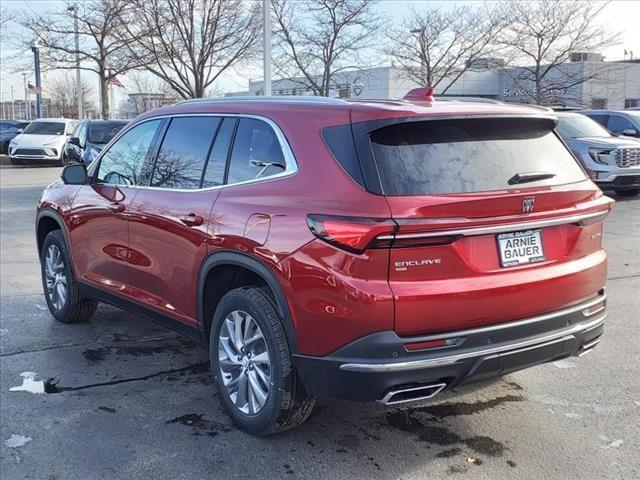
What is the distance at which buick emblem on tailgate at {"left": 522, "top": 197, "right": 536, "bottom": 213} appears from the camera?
10.6 ft

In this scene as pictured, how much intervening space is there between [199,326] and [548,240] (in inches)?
80.9

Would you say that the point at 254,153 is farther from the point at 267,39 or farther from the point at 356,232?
the point at 267,39

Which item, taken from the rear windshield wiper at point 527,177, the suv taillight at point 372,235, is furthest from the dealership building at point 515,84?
the suv taillight at point 372,235

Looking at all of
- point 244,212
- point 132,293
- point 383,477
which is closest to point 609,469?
point 383,477

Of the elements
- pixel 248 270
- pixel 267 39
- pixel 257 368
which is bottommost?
pixel 257 368

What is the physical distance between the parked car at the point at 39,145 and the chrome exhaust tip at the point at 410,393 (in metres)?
21.8

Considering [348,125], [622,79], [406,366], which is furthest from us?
[622,79]

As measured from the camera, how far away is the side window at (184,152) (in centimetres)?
405

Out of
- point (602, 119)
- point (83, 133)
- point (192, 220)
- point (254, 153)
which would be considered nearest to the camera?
point (254, 153)

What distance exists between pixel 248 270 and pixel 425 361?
1129 millimetres

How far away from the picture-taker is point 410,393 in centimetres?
304

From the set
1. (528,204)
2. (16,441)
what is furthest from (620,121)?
(16,441)

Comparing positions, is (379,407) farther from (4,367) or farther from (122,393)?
(4,367)

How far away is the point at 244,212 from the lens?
3498mm
